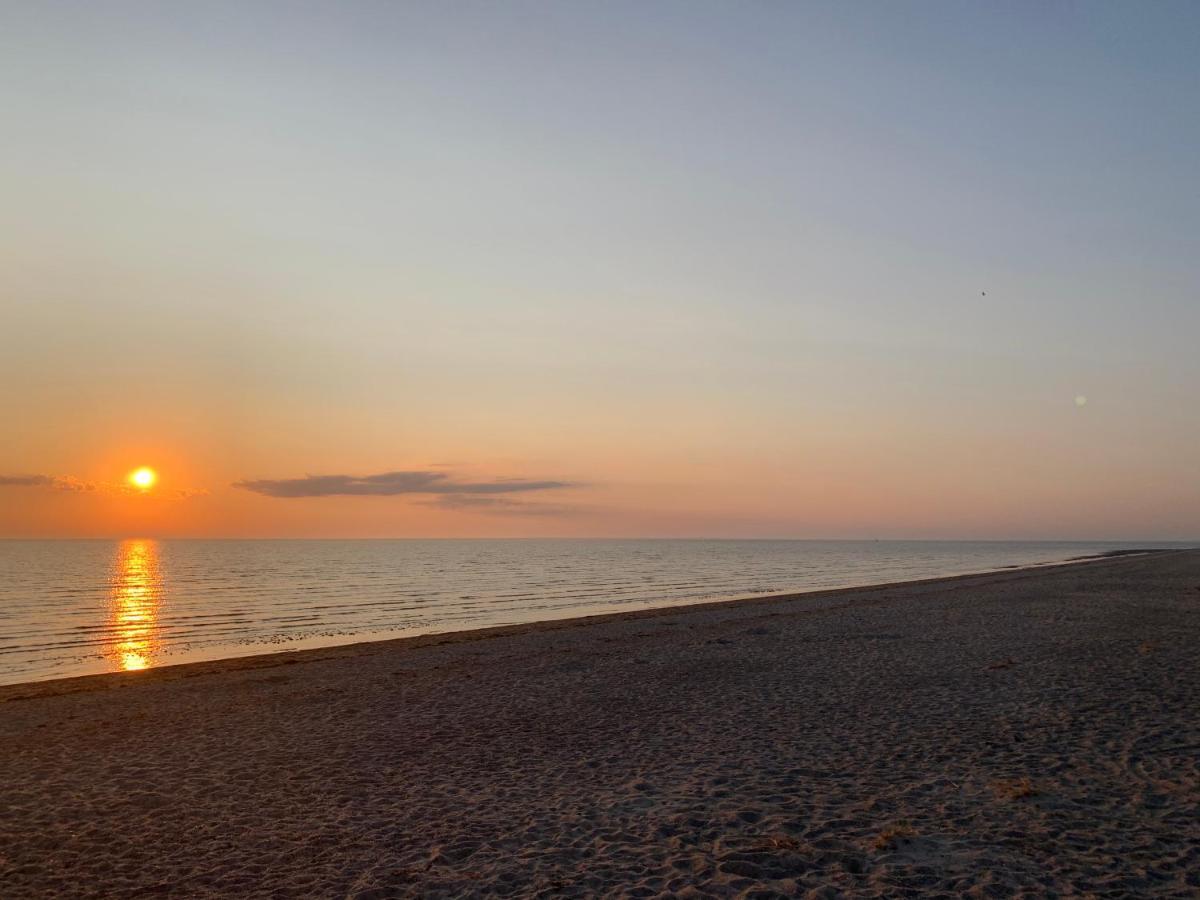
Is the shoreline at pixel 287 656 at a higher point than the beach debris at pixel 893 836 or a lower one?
lower

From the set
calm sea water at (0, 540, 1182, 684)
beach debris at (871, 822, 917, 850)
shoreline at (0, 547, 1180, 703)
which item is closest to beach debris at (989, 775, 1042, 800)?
beach debris at (871, 822, 917, 850)

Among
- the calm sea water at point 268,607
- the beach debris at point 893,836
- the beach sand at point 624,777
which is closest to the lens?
the beach sand at point 624,777

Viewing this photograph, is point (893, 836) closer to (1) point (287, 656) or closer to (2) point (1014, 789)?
(2) point (1014, 789)

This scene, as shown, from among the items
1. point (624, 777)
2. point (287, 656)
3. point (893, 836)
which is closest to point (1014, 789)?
point (893, 836)

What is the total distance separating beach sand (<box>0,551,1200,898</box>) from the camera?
826 centimetres

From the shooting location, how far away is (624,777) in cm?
1180

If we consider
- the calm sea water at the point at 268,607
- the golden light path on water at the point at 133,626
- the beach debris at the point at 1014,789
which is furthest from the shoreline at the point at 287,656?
the beach debris at the point at 1014,789

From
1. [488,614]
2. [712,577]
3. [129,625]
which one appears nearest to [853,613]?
[488,614]

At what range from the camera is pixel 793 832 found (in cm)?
916

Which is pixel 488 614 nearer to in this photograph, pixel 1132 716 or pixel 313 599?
pixel 313 599

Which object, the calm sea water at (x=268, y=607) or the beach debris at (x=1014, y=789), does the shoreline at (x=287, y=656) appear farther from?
the beach debris at (x=1014, y=789)

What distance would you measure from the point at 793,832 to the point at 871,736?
5.11 metres

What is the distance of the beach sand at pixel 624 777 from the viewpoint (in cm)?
826

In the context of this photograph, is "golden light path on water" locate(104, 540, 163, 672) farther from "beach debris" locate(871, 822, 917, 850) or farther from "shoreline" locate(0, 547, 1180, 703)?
"beach debris" locate(871, 822, 917, 850)
